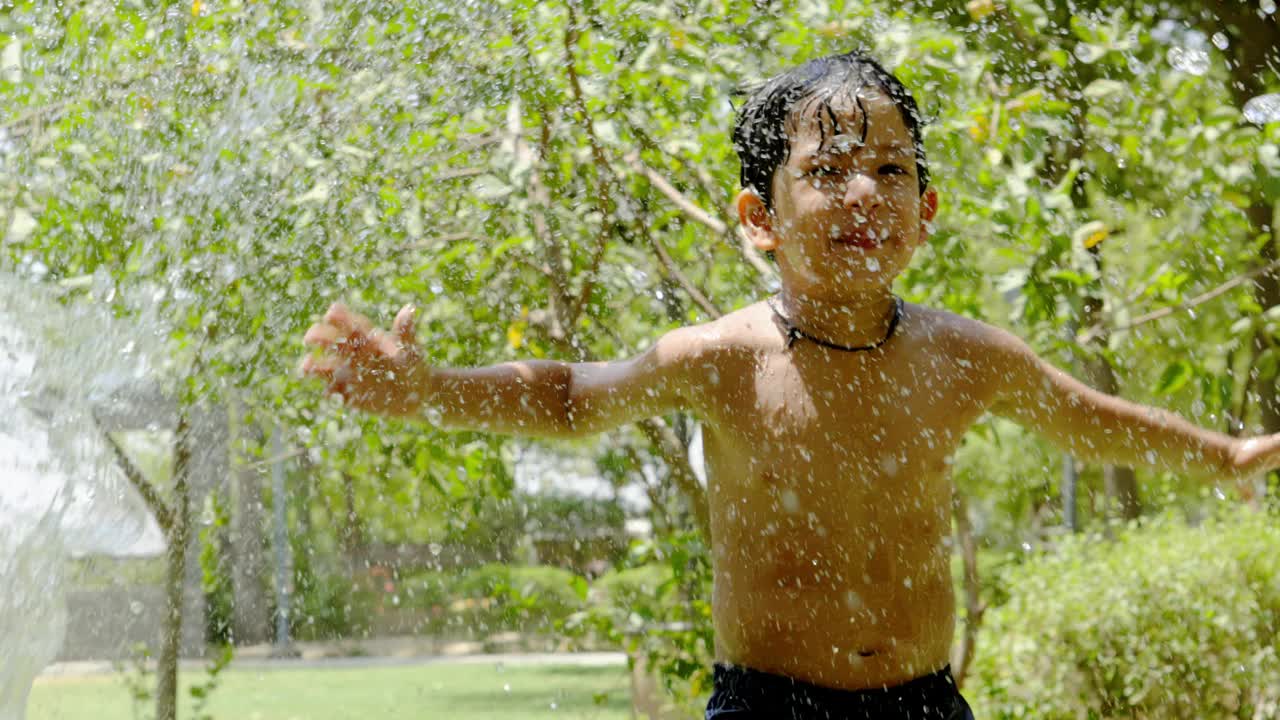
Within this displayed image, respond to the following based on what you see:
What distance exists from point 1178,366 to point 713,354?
180cm

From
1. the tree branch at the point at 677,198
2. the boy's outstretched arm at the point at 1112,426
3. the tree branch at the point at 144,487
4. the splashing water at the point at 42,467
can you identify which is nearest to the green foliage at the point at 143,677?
the tree branch at the point at 144,487

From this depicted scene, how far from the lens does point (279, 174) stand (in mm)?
3014

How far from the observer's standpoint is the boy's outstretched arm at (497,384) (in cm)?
178

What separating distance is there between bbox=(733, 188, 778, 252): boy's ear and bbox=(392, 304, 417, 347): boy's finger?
56 centimetres

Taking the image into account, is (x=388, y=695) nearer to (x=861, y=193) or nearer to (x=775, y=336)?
(x=775, y=336)

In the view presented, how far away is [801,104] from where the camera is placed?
197cm

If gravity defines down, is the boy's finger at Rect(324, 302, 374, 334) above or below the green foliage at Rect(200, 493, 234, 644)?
above

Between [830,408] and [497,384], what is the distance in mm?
475

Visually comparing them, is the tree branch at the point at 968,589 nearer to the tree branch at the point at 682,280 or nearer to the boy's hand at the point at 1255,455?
the tree branch at the point at 682,280

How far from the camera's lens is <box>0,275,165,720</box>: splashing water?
2.68 meters

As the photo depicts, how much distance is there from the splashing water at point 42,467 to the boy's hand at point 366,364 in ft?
4.01

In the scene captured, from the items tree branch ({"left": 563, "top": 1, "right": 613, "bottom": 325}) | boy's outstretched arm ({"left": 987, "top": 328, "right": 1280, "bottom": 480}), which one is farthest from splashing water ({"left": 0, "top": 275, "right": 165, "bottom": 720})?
boy's outstretched arm ({"left": 987, "top": 328, "right": 1280, "bottom": 480})

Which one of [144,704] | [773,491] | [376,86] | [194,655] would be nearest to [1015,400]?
[773,491]

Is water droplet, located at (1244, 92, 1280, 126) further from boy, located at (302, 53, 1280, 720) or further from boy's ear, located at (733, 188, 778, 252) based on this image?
boy's ear, located at (733, 188, 778, 252)
